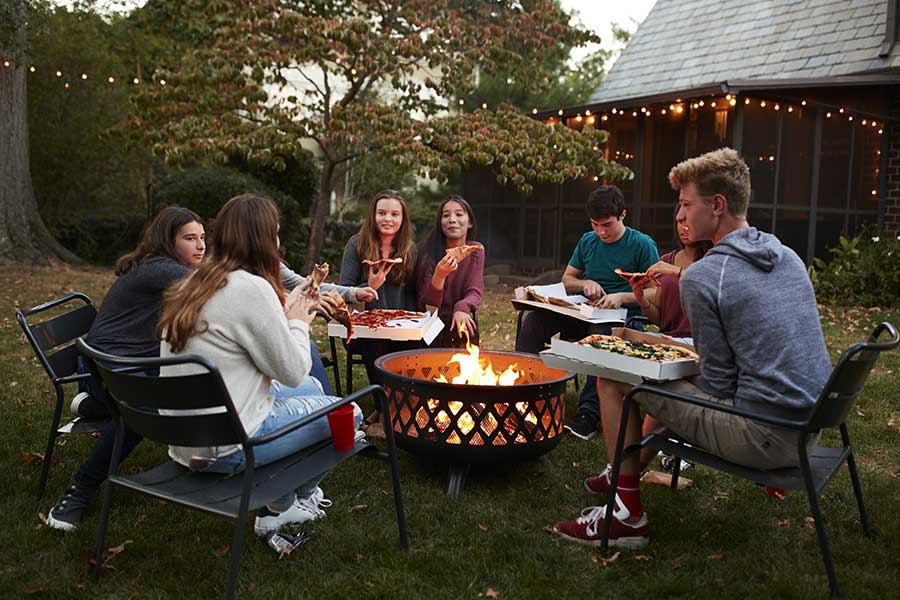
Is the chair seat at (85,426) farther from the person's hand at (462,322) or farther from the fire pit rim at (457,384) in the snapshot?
the person's hand at (462,322)

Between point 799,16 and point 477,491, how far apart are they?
12.9 metres

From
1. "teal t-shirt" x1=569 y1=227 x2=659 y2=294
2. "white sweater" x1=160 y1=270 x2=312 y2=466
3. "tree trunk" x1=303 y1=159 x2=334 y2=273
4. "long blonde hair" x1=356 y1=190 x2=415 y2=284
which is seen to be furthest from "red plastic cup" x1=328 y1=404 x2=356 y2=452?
"tree trunk" x1=303 y1=159 x2=334 y2=273

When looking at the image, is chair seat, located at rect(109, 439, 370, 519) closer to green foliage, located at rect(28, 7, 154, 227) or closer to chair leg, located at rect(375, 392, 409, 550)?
chair leg, located at rect(375, 392, 409, 550)

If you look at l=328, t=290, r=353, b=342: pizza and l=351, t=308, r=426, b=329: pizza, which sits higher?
l=328, t=290, r=353, b=342: pizza

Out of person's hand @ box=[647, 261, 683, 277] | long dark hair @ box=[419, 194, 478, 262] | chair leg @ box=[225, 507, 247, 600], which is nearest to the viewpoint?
chair leg @ box=[225, 507, 247, 600]

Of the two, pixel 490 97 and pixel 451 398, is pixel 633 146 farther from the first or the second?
pixel 451 398

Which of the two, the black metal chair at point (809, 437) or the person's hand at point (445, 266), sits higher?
the person's hand at point (445, 266)

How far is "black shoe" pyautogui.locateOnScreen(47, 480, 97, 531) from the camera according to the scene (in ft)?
11.1

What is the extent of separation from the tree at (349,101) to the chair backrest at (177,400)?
8680 mm

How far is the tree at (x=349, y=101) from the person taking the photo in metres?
11.0

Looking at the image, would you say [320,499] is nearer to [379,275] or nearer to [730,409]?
[379,275]

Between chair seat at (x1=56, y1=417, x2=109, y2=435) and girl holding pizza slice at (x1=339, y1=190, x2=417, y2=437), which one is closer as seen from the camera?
chair seat at (x1=56, y1=417, x2=109, y2=435)

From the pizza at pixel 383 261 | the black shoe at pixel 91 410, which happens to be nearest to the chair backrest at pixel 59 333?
the black shoe at pixel 91 410

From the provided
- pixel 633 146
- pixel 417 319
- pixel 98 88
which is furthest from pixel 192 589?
pixel 98 88
